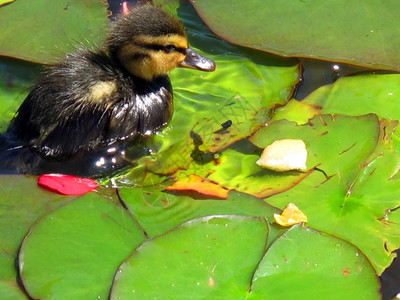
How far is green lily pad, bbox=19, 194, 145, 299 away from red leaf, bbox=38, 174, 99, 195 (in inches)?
3.6

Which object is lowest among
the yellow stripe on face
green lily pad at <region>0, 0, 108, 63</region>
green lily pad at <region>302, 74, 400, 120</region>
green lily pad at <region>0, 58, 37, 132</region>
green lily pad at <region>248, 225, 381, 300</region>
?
green lily pad at <region>248, 225, 381, 300</region>

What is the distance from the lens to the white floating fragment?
2924 millimetres

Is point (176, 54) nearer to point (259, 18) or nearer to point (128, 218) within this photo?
point (259, 18)

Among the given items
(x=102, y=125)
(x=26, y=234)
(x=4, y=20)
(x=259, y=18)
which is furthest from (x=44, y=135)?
(x=259, y=18)

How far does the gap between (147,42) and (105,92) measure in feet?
0.93

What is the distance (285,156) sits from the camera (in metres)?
2.96

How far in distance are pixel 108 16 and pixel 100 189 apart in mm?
1144

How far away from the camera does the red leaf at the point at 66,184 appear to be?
9.28 feet

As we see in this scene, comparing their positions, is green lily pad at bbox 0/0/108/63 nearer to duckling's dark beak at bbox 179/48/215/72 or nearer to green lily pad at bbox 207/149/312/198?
duckling's dark beak at bbox 179/48/215/72

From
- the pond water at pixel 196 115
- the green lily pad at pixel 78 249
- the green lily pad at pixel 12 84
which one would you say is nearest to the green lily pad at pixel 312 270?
the green lily pad at pixel 78 249

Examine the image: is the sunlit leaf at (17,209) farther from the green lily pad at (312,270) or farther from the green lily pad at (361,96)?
the green lily pad at (361,96)

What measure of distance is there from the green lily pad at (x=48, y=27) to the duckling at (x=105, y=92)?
36 centimetres

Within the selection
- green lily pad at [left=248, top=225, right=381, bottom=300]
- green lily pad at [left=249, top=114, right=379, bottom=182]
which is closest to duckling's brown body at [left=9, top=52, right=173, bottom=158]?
green lily pad at [left=249, top=114, right=379, bottom=182]

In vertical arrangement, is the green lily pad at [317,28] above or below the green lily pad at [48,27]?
below
